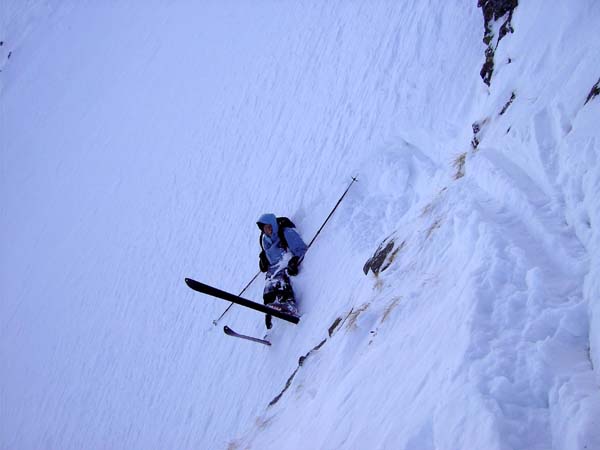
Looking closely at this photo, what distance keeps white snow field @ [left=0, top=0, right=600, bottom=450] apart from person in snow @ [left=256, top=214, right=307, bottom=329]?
219 millimetres

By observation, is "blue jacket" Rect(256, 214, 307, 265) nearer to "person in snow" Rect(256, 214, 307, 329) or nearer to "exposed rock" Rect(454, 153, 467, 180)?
"person in snow" Rect(256, 214, 307, 329)

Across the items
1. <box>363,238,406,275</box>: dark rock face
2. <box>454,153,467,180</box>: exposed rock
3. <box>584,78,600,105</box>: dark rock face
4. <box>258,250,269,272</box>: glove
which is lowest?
<box>258,250,269,272</box>: glove

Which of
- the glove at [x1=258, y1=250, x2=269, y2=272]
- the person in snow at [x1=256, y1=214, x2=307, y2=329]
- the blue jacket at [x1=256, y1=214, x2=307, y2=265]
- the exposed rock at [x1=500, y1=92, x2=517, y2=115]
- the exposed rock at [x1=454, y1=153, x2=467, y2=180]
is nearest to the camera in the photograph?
the exposed rock at [x1=500, y1=92, x2=517, y2=115]

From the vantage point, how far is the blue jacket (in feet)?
21.7

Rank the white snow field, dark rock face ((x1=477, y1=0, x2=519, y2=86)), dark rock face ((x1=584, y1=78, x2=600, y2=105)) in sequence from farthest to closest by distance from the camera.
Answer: dark rock face ((x1=477, y1=0, x2=519, y2=86)) < dark rock face ((x1=584, y1=78, x2=600, y2=105)) < the white snow field

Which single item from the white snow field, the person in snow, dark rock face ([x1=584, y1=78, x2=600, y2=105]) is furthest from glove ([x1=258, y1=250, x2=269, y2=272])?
dark rock face ([x1=584, y1=78, x2=600, y2=105])

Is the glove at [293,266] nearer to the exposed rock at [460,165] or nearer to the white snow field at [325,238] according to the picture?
the white snow field at [325,238]

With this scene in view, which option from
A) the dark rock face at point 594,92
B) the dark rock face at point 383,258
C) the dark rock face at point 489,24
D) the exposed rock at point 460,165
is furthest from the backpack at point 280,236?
the dark rock face at point 594,92

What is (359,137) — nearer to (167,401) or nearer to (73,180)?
(167,401)

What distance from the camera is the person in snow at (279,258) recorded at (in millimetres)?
6371

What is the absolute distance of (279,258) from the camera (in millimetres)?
6852

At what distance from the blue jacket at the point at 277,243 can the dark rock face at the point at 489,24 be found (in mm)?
3131

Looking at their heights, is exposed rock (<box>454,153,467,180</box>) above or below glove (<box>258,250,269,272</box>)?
above

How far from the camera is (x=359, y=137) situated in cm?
766
